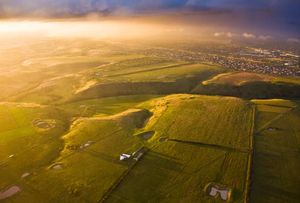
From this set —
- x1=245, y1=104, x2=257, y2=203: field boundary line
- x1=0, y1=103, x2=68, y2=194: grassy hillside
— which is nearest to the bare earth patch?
x1=0, y1=103, x2=68, y2=194: grassy hillside

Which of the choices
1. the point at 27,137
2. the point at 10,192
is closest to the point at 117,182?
the point at 10,192

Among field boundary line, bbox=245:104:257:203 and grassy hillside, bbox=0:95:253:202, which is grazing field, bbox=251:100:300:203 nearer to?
field boundary line, bbox=245:104:257:203

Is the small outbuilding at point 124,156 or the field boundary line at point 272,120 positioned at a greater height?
the small outbuilding at point 124,156

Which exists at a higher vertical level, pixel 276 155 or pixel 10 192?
pixel 10 192

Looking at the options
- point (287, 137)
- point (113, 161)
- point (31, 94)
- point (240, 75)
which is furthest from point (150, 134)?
point (240, 75)

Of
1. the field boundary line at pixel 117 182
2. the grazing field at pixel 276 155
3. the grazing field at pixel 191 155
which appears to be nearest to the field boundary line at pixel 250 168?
the grazing field at pixel 191 155

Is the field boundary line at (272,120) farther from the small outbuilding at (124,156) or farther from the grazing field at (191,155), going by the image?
the small outbuilding at (124,156)

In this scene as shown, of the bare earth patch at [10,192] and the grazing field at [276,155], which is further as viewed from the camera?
the grazing field at [276,155]

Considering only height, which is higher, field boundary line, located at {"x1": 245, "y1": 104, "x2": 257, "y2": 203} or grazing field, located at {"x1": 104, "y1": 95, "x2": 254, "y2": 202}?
grazing field, located at {"x1": 104, "y1": 95, "x2": 254, "y2": 202}

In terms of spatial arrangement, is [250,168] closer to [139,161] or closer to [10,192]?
[139,161]
